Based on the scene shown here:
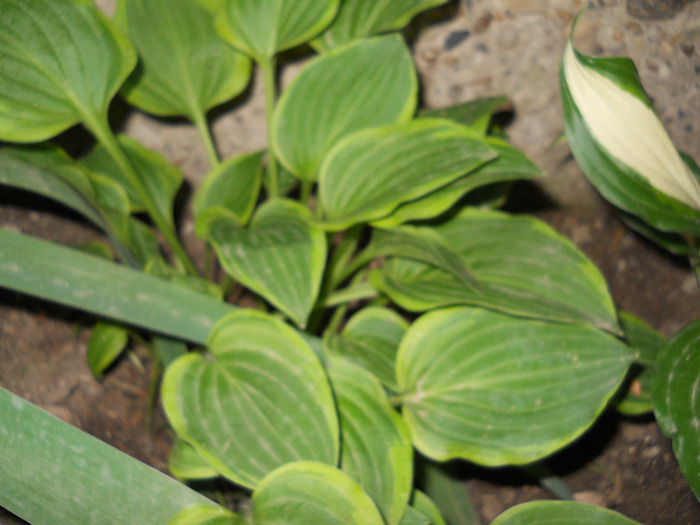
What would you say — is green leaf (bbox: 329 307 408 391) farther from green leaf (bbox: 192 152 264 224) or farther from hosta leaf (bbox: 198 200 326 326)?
green leaf (bbox: 192 152 264 224)

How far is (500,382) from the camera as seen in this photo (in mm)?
683

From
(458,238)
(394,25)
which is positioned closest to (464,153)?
(458,238)

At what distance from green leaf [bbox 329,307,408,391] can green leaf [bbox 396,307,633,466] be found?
0.17 ft

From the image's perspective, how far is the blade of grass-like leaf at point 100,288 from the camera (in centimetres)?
66

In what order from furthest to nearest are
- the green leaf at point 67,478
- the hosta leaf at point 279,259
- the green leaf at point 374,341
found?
the green leaf at point 374,341, the hosta leaf at point 279,259, the green leaf at point 67,478

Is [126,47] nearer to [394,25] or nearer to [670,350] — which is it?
[394,25]

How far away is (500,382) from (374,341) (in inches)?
8.8

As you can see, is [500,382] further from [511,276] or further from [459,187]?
[459,187]

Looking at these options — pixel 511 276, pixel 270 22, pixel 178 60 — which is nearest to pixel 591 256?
pixel 511 276

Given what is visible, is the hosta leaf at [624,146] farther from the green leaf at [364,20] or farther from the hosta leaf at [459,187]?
the green leaf at [364,20]

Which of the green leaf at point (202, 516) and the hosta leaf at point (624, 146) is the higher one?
the hosta leaf at point (624, 146)

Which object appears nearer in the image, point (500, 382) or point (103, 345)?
point (500, 382)

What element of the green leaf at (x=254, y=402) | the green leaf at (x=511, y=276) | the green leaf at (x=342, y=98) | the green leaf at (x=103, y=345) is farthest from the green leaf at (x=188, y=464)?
the green leaf at (x=342, y=98)

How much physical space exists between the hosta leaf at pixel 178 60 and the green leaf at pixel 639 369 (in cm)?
77
